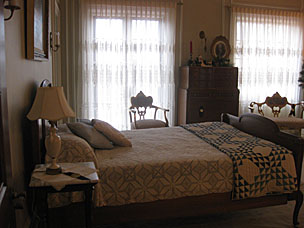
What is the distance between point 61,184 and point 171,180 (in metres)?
0.96

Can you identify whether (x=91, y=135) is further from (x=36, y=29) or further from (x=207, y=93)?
(x=207, y=93)

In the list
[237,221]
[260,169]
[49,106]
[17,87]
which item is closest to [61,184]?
[49,106]

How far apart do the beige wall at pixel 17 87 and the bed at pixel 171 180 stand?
0.15 m

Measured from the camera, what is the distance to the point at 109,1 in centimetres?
533

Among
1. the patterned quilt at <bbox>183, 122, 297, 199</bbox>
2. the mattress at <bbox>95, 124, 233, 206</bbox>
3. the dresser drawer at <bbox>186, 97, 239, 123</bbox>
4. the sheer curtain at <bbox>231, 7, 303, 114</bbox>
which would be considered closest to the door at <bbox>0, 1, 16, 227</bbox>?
the mattress at <bbox>95, 124, 233, 206</bbox>

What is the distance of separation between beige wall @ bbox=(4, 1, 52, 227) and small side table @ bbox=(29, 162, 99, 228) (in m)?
0.11

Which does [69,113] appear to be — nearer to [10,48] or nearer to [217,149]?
[10,48]

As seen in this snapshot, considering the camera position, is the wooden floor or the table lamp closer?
the table lamp

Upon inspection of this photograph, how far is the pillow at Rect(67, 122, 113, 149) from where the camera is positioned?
8.78 feet

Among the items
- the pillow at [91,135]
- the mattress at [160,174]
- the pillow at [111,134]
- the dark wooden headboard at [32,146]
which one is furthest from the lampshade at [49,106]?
the pillow at [111,134]

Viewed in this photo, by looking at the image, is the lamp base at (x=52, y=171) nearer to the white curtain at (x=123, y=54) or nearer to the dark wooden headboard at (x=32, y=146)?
the dark wooden headboard at (x=32, y=146)

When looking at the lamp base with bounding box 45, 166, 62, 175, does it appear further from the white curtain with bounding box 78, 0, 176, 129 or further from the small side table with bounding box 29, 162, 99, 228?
the white curtain with bounding box 78, 0, 176, 129

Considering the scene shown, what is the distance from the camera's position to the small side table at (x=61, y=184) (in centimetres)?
173

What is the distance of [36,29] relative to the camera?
89.6 inches
